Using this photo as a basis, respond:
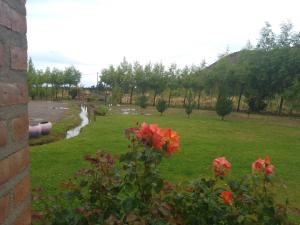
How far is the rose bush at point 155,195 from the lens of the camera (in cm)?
198

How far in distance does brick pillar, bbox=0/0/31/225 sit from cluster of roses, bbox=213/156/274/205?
1.18m

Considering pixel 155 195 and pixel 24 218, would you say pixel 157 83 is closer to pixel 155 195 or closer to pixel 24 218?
pixel 155 195

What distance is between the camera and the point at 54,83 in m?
52.7

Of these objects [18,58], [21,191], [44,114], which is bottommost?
[44,114]

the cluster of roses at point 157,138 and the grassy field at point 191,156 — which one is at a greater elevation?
the cluster of roses at point 157,138


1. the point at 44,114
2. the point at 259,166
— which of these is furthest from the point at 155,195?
the point at 44,114

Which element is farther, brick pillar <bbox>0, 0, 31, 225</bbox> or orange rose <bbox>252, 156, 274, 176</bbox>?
orange rose <bbox>252, 156, 274, 176</bbox>

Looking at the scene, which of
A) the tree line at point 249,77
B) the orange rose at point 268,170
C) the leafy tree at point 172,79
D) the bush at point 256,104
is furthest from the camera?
the leafy tree at point 172,79

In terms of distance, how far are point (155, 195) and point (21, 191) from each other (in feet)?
3.26

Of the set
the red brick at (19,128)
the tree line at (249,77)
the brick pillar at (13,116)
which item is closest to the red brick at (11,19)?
the brick pillar at (13,116)

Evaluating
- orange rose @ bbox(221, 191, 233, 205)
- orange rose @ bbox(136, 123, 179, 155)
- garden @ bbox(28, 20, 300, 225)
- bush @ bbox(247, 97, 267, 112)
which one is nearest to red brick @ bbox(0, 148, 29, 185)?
garden @ bbox(28, 20, 300, 225)

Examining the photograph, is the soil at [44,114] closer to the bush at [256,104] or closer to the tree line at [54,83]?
the bush at [256,104]

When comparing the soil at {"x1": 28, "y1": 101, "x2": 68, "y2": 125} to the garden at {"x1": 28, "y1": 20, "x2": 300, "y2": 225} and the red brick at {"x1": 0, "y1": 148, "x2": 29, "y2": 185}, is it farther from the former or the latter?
the red brick at {"x1": 0, "y1": 148, "x2": 29, "y2": 185}

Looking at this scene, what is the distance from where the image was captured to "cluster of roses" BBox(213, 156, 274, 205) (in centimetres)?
212
